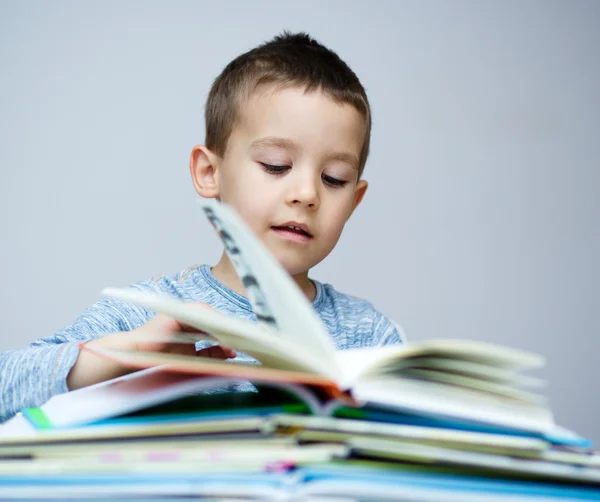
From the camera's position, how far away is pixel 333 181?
1285 millimetres

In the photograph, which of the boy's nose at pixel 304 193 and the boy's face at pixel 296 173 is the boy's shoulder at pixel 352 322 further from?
the boy's nose at pixel 304 193

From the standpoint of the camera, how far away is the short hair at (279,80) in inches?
52.7

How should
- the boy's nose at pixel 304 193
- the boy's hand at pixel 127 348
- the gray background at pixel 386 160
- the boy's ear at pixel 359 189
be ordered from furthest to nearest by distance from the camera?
the gray background at pixel 386 160 → the boy's ear at pixel 359 189 → the boy's nose at pixel 304 193 → the boy's hand at pixel 127 348

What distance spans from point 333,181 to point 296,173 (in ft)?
0.28

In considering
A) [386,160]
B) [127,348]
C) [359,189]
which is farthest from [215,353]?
[386,160]

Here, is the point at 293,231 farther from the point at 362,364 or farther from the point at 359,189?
the point at 362,364

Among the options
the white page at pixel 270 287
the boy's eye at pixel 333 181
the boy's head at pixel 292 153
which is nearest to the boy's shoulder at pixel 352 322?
the boy's head at pixel 292 153

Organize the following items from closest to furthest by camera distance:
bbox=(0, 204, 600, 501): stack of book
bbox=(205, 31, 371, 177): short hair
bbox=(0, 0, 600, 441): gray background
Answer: bbox=(0, 204, 600, 501): stack of book
bbox=(205, 31, 371, 177): short hair
bbox=(0, 0, 600, 441): gray background

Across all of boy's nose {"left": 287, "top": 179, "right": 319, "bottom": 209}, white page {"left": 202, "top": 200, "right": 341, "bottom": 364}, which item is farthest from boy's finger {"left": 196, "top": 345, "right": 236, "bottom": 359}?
boy's nose {"left": 287, "top": 179, "right": 319, "bottom": 209}

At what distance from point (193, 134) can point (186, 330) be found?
1363mm

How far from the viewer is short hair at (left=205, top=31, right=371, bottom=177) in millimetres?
1338

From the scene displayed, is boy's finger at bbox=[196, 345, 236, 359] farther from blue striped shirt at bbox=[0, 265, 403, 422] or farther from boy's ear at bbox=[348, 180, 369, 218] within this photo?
boy's ear at bbox=[348, 180, 369, 218]

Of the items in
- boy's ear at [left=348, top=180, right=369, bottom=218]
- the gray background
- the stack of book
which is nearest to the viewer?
the stack of book

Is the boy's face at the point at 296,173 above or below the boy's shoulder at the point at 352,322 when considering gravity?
above
